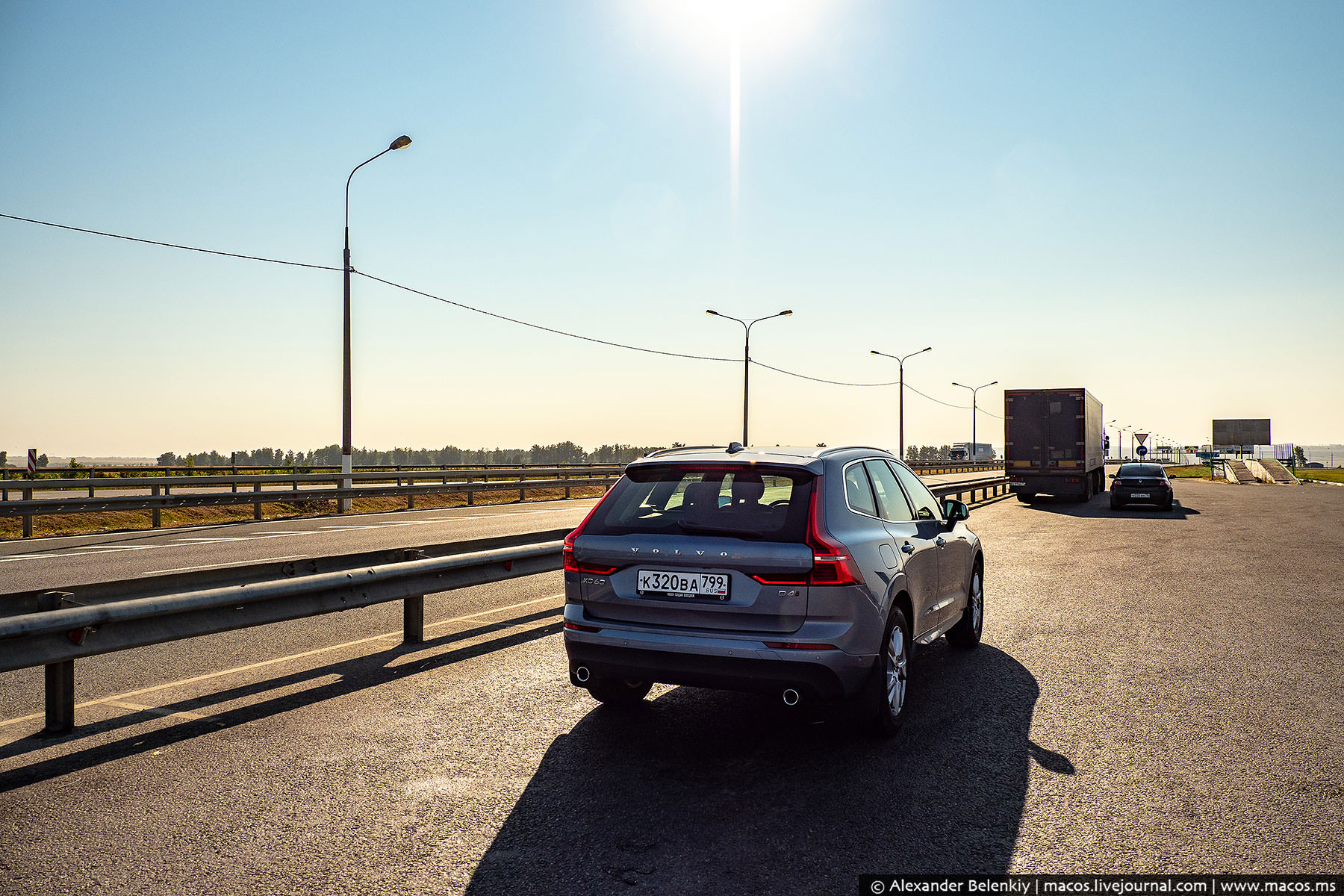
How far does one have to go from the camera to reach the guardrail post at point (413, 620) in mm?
7203

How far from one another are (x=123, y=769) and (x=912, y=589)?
4.28 meters

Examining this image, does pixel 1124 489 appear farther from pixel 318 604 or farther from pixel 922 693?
pixel 318 604

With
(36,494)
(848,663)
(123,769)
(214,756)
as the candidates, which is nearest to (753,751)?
(848,663)

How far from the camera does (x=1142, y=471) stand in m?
25.8

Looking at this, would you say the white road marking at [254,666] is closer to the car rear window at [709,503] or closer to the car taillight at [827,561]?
the car rear window at [709,503]

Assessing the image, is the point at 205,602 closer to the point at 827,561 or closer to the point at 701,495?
the point at 701,495

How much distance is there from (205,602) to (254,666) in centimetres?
142

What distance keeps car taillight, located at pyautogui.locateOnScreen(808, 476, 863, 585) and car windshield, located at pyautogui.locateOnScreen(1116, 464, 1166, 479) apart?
23.8 metres

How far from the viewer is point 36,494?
86.0ft

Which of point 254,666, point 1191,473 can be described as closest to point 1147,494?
point 254,666

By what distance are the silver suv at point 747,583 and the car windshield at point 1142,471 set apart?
2322 centimetres

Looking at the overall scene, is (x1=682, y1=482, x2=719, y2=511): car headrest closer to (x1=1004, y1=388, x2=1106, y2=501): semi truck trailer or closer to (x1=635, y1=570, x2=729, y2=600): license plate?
(x1=635, y1=570, x2=729, y2=600): license plate

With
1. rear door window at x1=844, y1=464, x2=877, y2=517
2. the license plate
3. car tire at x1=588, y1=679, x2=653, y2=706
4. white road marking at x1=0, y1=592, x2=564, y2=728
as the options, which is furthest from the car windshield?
the license plate

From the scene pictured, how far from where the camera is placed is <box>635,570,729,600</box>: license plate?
4.50 metres
